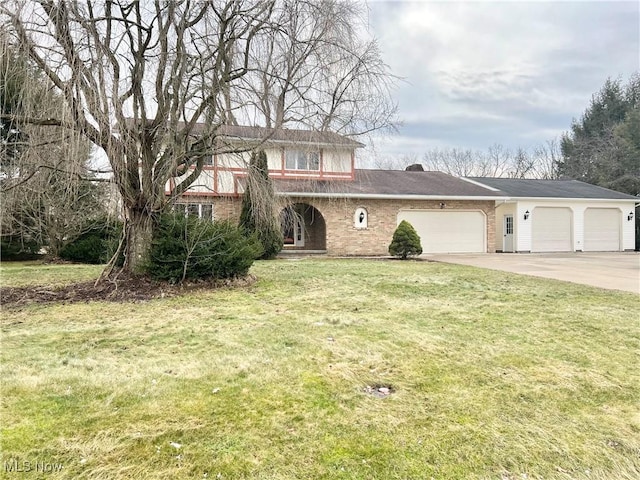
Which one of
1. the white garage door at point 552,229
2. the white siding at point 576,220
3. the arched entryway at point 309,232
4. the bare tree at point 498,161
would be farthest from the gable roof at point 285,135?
the bare tree at point 498,161

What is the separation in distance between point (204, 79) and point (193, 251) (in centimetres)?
326

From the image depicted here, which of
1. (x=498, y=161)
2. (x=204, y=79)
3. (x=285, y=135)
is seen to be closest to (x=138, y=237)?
(x=204, y=79)

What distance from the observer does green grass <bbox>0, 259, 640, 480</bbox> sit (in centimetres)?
231

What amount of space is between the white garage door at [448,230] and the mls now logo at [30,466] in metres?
17.0

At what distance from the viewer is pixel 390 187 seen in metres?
19.0

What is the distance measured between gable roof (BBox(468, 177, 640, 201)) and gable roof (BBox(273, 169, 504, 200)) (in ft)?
5.07

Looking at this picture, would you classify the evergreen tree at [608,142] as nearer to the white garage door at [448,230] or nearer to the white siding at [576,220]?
the white siding at [576,220]

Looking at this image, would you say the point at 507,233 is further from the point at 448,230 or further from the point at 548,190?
the point at 548,190

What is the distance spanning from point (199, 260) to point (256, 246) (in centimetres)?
158

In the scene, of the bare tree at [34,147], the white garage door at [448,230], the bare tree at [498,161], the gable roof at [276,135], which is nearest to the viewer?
the bare tree at [34,147]

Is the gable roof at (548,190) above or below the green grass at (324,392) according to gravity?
above

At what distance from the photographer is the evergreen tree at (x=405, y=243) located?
15.6 m

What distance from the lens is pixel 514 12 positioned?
9.52 meters

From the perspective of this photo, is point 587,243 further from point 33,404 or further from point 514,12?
point 33,404
